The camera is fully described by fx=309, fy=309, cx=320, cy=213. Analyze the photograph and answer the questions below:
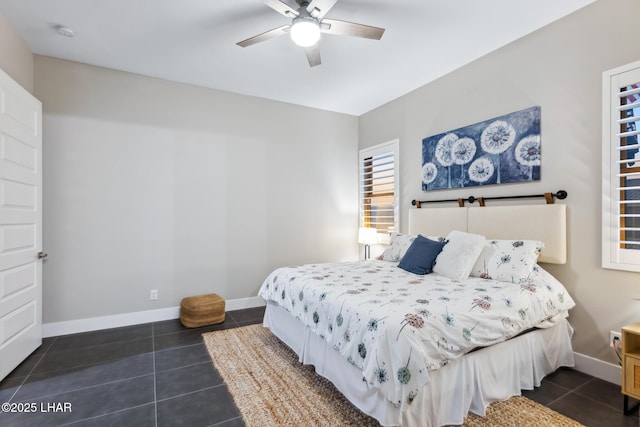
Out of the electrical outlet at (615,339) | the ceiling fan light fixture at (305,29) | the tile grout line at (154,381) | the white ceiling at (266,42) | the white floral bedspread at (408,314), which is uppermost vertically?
the white ceiling at (266,42)

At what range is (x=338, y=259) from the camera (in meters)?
5.03

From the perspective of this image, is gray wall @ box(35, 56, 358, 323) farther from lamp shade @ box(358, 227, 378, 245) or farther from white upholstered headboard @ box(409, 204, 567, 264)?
white upholstered headboard @ box(409, 204, 567, 264)

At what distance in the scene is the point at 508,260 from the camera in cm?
259

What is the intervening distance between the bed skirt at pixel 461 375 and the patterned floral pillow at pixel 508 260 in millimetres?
446

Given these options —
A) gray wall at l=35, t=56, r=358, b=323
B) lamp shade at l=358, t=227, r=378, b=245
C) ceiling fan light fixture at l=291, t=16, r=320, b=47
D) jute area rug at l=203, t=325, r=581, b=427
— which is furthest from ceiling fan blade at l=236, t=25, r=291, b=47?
lamp shade at l=358, t=227, r=378, b=245

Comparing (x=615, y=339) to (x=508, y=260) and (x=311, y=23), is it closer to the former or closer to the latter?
(x=508, y=260)

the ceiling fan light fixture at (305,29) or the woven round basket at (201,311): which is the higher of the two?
the ceiling fan light fixture at (305,29)

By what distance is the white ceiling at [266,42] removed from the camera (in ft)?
8.11

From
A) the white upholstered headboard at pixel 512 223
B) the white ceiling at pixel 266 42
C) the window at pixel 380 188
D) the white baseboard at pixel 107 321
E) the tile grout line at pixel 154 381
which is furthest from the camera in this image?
the window at pixel 380 188

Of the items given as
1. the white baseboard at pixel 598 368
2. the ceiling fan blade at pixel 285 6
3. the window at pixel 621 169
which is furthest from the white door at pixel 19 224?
Result: the window at pixel 621 169

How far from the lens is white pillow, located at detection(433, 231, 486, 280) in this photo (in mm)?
2688

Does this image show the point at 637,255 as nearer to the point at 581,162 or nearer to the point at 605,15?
the point at 581,162

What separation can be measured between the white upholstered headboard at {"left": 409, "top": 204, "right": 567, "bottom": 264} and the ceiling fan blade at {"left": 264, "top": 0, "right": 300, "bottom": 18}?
8.20 feet

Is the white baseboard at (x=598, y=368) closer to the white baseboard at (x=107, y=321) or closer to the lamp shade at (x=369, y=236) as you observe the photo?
the lamp shade at (x=369, y=236)
